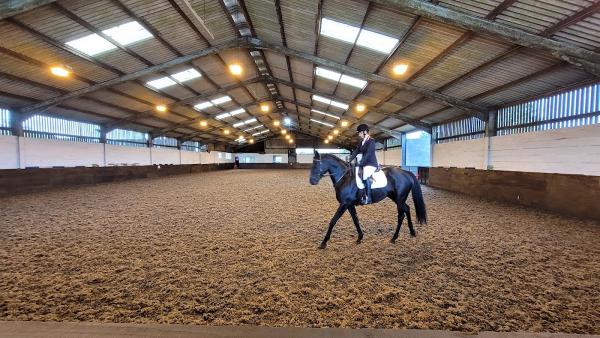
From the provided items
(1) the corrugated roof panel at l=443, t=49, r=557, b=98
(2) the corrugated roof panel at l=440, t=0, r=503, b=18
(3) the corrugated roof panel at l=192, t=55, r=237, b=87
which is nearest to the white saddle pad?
(2) the corrugated roof panel at l=440, t=0, r=503, b=18

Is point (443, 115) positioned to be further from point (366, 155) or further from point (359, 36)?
point (366, 155)

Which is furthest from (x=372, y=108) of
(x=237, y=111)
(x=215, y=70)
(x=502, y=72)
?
(x=237, y=111)

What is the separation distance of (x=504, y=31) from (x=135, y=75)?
11.5m

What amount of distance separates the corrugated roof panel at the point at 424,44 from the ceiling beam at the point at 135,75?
5880 millimetres

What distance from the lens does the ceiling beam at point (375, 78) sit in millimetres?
10156

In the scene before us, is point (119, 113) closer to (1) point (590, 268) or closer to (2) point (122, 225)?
(2) point (122, 225)

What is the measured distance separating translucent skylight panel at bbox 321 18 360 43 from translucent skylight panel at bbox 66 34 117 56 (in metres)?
6.32

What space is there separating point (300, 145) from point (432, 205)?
33.3 m

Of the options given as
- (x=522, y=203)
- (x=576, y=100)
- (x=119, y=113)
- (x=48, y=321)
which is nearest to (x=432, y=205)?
(x=522, y=203)

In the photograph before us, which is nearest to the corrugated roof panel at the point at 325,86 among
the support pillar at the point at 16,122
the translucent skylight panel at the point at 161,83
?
the translucent skylight panel at the point at 161,83

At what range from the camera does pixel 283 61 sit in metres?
12.1

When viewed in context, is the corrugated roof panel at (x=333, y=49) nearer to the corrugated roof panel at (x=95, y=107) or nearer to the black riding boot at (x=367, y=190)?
the black riding boot at (x=367, y=190)

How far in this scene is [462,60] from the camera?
25.1 ft

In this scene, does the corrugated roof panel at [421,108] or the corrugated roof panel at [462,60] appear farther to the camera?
the corrugated roof panel at [421,108]
